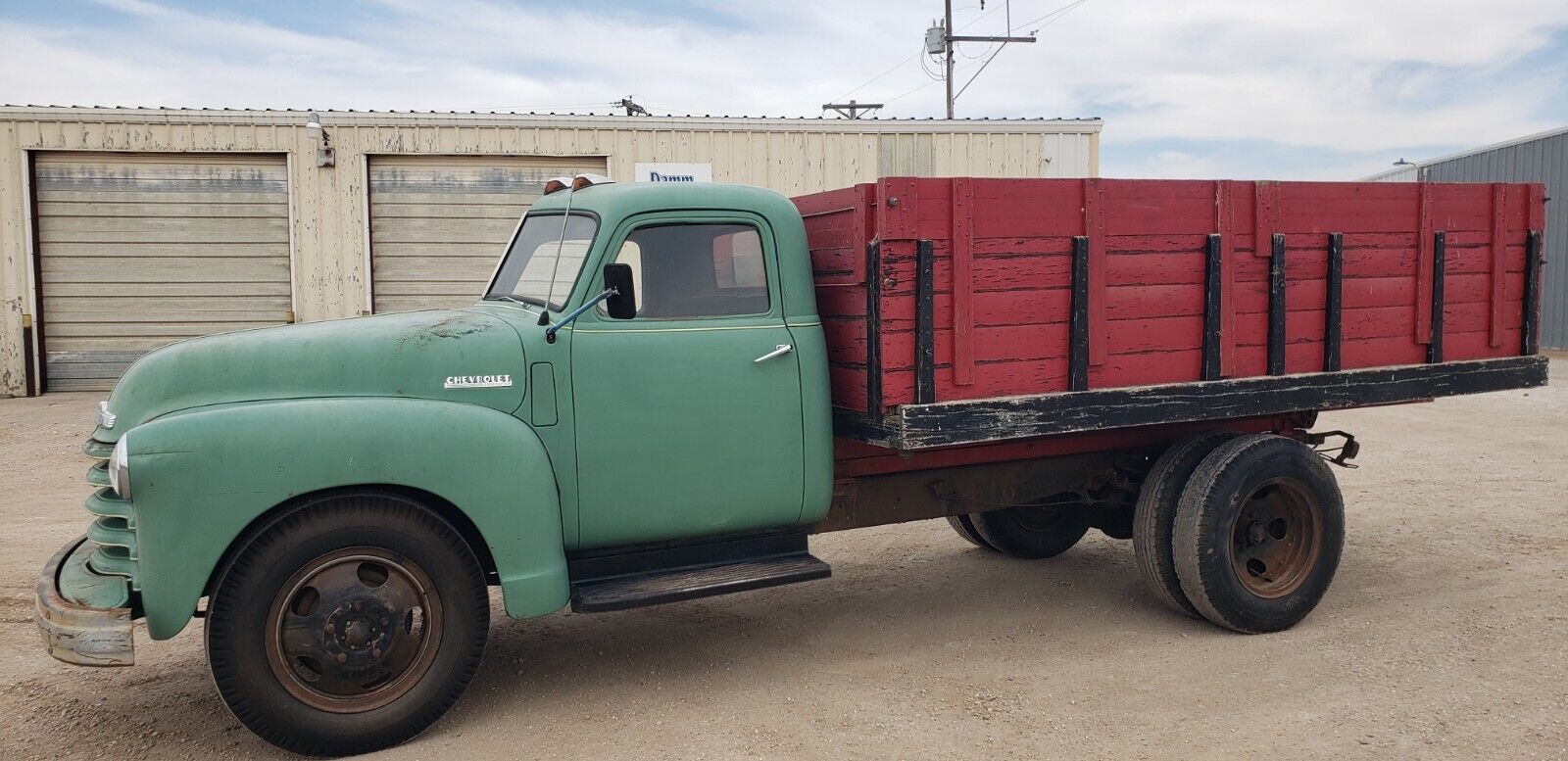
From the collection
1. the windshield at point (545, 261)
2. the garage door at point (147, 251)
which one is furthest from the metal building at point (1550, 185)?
the windshield at point (545, 261)

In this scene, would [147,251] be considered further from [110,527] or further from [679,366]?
[679,366]

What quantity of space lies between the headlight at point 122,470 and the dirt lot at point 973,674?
1014 mm

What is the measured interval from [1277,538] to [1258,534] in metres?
0.20

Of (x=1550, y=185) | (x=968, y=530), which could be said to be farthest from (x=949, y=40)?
(x=968, y=530)

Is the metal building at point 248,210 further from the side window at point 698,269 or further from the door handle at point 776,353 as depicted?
the door handle at point 776,353

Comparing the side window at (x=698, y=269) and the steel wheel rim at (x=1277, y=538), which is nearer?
the side window at (x=698, y=269)

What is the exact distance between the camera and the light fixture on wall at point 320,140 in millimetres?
14375

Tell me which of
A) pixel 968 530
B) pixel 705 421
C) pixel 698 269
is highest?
pixel 698 269

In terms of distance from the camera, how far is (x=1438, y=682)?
4.46 meters

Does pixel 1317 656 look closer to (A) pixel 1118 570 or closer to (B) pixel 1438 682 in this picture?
(B) pixel 1438 682

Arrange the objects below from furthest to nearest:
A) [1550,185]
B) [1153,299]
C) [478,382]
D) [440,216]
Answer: [1550,185]
[440,216]
[1153,299]
[478,382]

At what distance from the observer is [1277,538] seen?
18.0 feet

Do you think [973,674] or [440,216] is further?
[440,216]

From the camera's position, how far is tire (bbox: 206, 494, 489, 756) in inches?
152
